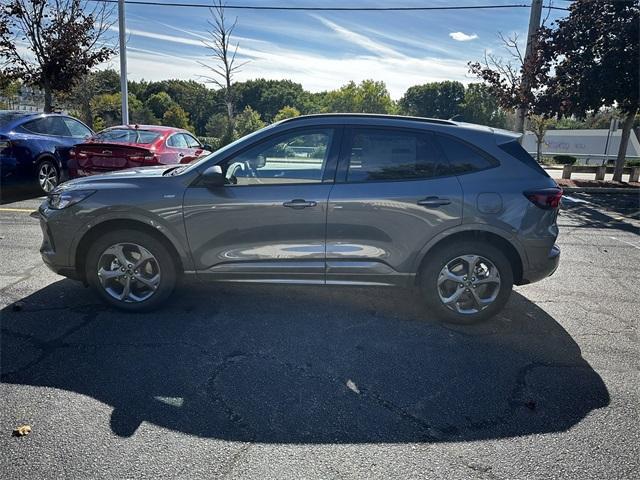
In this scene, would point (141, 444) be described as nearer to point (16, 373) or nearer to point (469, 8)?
point (16, 373)

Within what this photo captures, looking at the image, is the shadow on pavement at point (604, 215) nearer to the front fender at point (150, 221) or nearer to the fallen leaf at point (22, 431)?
the front fender at point (150, 221)

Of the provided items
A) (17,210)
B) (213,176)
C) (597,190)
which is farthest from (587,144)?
(213,176)

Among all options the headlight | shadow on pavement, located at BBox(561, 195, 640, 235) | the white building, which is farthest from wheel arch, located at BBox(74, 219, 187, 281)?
the white building

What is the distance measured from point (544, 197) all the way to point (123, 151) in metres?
7.08

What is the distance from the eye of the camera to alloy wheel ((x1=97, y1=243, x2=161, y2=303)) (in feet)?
13.0

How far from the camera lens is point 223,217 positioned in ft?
12.5

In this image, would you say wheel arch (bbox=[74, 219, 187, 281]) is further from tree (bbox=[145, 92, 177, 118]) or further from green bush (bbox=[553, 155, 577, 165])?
tree (bbox=[145, 92, 177, 118])

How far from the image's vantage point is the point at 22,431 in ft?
8.14

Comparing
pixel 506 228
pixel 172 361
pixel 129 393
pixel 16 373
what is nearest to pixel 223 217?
pixel 172 361

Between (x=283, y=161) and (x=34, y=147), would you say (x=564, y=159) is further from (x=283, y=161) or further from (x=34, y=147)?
(x=283, y=161)

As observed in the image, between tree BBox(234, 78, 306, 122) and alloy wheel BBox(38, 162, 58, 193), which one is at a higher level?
tree BBox(234, 78, 306, 122)

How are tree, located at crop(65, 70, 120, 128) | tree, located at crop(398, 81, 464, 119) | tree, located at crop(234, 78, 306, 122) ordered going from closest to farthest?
tree, located at crop(65, 70, 120, 128), tree, located at crop(398, 81, 464, 119), tree, located at crop(234, 78, 306, 122)

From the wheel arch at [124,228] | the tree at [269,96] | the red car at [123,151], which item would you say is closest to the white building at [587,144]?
the red car at [123,151]

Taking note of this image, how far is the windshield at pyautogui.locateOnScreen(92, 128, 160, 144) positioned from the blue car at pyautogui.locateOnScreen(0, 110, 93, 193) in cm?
92
